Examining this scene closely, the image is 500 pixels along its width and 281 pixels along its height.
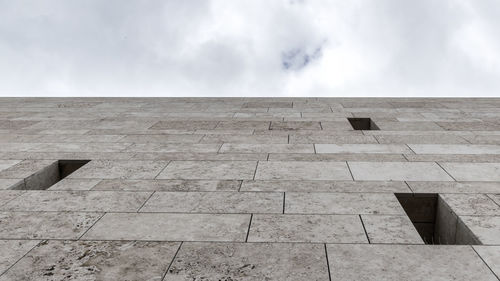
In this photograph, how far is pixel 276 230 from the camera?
4121mm

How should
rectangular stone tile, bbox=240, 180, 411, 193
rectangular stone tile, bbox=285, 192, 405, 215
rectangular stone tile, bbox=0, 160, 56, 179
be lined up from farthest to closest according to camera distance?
rectangular stone tile, bbox=0, 160, 56, 179 < rectangular stone tile, bbox=240, 180, 411, 193 < rectangular stone tile, bbox=285, 192, 405, 215

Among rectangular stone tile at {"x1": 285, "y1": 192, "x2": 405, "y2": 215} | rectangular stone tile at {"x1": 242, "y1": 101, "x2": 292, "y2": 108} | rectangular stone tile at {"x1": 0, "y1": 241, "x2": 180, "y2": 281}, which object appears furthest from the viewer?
rectangular stone tile at {"x1": 242, "y1": 101, "x2": 292, "y2": 108}

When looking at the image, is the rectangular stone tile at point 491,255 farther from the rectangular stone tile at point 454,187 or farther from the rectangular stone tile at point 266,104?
the rectangular stone tile at point 266,104

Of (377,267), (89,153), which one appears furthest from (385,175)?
(89,153)

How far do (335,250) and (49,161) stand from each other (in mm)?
4769

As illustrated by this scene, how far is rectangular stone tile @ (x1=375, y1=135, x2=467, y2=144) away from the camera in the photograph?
7.73 m

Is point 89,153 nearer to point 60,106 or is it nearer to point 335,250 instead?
point 335,250

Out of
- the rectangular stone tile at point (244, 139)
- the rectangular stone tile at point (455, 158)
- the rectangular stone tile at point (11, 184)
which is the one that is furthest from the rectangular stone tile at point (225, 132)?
the rectangular stone tile at point (11, 184)

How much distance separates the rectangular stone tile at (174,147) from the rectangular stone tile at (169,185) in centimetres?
164

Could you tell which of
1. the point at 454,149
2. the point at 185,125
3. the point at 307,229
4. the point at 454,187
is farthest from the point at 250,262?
the point at 185,125

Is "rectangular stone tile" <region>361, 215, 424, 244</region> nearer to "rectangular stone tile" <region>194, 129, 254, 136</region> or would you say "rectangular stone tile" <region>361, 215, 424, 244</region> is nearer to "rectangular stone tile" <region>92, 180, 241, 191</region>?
"rectangular stone tile" <region>92, 180, 241, 191</region>

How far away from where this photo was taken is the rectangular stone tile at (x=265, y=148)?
282 inches

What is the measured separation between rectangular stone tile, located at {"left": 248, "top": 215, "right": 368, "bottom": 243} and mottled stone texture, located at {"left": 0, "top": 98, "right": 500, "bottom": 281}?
18mm

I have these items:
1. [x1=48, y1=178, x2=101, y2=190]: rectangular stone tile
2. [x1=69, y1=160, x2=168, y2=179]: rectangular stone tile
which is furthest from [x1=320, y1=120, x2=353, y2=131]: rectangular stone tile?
[x1=48, y1=178, x2=101, y2=190]: rectangular stone tile
